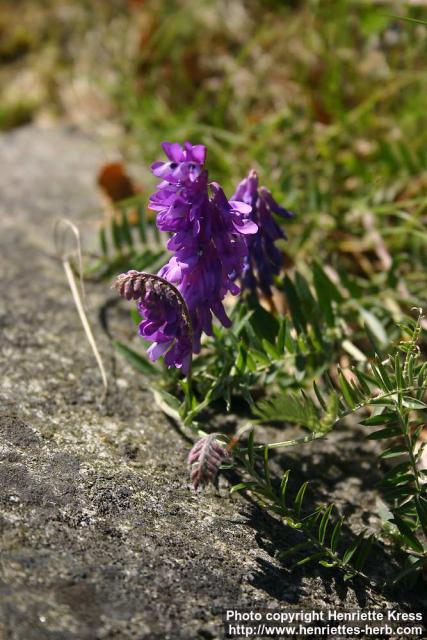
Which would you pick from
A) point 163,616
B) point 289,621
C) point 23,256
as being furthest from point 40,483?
point 23,256

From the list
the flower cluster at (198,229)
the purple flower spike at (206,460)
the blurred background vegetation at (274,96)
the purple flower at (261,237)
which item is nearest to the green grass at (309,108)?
the blurred background vegetation at (274,96)

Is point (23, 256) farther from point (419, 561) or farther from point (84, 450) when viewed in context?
point (419, 561)

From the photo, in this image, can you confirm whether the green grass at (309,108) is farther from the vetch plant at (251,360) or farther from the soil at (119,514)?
the soil at (119,514)

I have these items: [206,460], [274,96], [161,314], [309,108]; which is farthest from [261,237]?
[274,96]

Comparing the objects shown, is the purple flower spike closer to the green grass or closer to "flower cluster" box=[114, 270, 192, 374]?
"flower cluster" box=[114, 270, 192, 374]

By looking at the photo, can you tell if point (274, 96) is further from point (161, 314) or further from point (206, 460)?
point (206, 460)

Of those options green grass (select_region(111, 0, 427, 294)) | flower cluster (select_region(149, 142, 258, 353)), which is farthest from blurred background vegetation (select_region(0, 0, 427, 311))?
flower cluster (select_region(149, 142, 258, 353))

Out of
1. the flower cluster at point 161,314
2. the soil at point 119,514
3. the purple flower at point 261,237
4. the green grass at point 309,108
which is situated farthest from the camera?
the green grass at point 309,108
